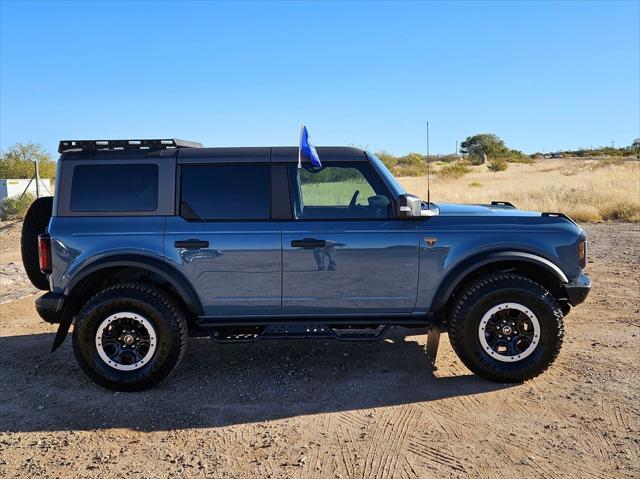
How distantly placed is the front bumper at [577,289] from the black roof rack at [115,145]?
11.5 feet

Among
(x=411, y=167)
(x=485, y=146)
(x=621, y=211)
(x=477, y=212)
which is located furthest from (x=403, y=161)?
(x=477, y=212)

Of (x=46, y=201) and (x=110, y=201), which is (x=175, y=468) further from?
(x=46, y=201)

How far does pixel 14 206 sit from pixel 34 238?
1704 centimetres

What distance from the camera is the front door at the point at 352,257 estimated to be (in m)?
4.32

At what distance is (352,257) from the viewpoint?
4.33 meters

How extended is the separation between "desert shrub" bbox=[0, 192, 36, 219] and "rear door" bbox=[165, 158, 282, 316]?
57.5 feet

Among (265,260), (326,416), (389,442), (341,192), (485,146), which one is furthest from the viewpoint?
(485,146)

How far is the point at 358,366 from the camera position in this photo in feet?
16.0

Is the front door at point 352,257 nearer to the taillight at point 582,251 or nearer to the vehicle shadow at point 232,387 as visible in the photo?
the vehicle shadow at point 232,387

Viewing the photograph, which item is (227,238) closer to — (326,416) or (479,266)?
(326,416)

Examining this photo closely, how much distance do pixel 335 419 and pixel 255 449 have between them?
669 mm

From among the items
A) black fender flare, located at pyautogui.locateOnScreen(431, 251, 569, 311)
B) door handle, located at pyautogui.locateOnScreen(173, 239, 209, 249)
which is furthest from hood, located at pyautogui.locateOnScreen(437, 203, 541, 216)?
door handle, located at pyautogui.locateOnScreen(173, 239, 209, 249)

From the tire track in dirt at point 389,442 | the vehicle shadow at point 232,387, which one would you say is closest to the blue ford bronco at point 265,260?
the vehicle shadow at point 232,387

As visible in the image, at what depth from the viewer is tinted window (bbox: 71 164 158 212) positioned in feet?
14.4
